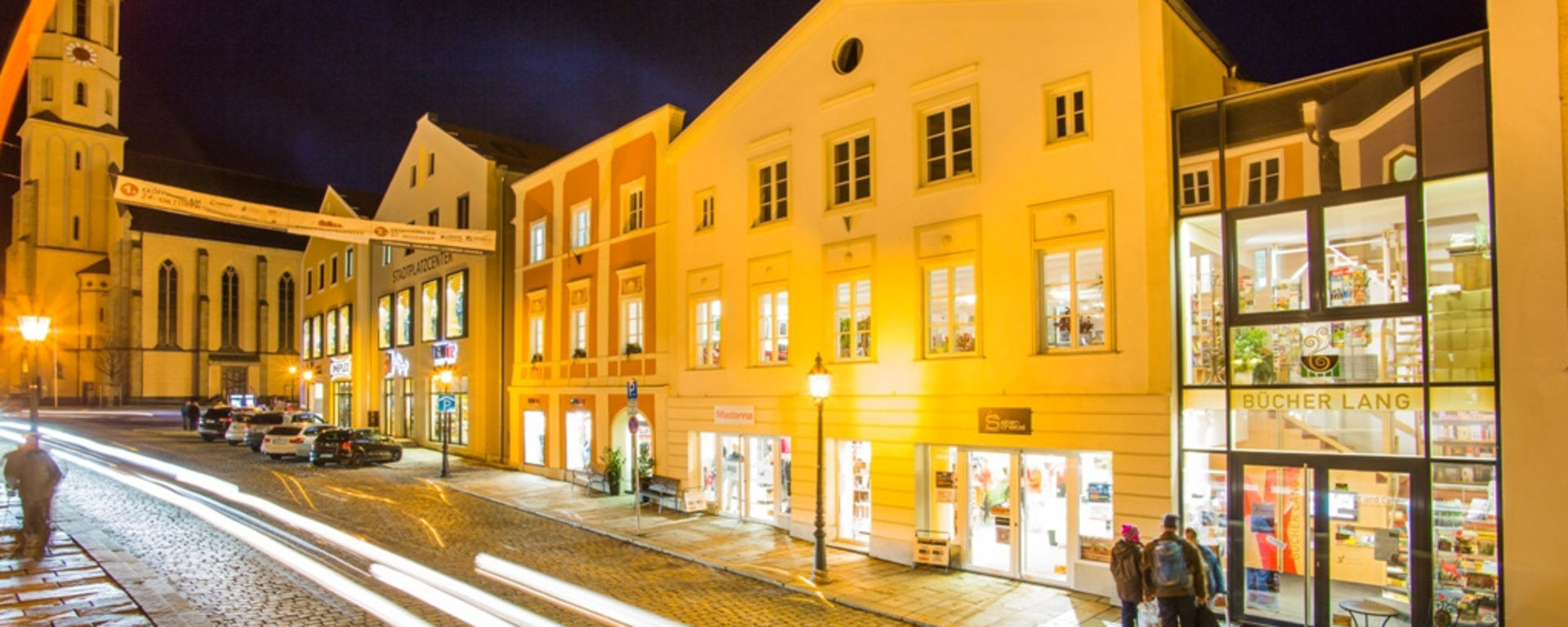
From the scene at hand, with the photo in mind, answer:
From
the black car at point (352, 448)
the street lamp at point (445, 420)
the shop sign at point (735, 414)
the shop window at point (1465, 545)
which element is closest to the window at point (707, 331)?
the shop sign at point (735, 414)

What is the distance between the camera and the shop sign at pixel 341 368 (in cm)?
4675

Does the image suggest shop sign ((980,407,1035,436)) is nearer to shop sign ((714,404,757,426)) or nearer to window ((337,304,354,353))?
shop sign ((714,404,757,426))

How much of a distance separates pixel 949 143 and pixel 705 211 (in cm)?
804

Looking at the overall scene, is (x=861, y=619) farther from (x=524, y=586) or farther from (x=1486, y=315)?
(x=1486, y=315)

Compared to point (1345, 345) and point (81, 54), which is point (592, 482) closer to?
point (1345, 345)

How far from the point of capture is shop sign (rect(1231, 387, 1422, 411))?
11.2 metres

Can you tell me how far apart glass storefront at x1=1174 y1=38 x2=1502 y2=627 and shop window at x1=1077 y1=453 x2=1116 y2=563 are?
46.4 inches

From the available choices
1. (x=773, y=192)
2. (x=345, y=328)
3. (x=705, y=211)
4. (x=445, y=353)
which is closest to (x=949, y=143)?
(x=773, y=192)

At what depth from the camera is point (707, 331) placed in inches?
870

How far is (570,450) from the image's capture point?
27688 millimetres

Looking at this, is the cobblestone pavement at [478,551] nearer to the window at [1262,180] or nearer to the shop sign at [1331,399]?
the shop sign at [1331,399]

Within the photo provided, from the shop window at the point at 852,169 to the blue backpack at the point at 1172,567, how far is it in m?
9.15

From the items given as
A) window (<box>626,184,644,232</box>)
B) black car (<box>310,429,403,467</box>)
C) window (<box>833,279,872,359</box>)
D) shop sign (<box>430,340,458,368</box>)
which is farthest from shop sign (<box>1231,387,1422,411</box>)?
black car (<box>310,429,403,467</box>)

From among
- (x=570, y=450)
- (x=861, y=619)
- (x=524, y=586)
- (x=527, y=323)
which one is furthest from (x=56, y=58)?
(x=861, y=619)
